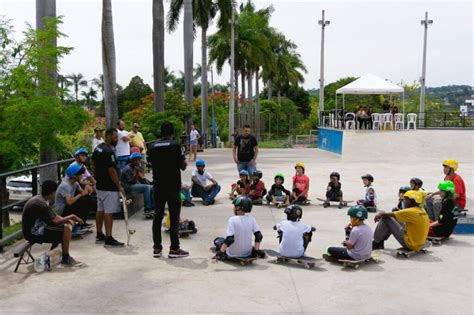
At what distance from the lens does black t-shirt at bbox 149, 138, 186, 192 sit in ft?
25.3

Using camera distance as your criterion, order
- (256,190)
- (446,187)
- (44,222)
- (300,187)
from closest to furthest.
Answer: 1. (44,222)
2. (446,187)
3. (300,187)
4. (256,190)

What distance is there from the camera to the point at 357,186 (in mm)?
15805

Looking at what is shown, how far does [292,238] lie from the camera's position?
24.6ft

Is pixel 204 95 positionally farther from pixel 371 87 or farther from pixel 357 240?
pixel 357 240

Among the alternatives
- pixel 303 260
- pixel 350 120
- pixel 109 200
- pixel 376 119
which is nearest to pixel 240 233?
pixel 303 260

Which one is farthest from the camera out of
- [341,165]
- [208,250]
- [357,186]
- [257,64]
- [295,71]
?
[295,71]

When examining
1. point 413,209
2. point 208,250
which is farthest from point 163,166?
point 413,209

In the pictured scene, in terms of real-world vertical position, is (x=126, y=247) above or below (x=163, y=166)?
below

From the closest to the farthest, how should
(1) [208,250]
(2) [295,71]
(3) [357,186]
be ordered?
(1) [208,250] < (3) [357,186] < (2) [295,71]

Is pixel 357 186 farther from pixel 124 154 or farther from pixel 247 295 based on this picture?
pixel 247 295

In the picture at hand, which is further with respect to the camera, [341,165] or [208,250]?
[341,165]

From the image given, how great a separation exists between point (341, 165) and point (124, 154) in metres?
11.1

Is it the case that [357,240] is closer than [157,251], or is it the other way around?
[357,240]

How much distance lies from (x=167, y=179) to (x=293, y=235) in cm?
188
